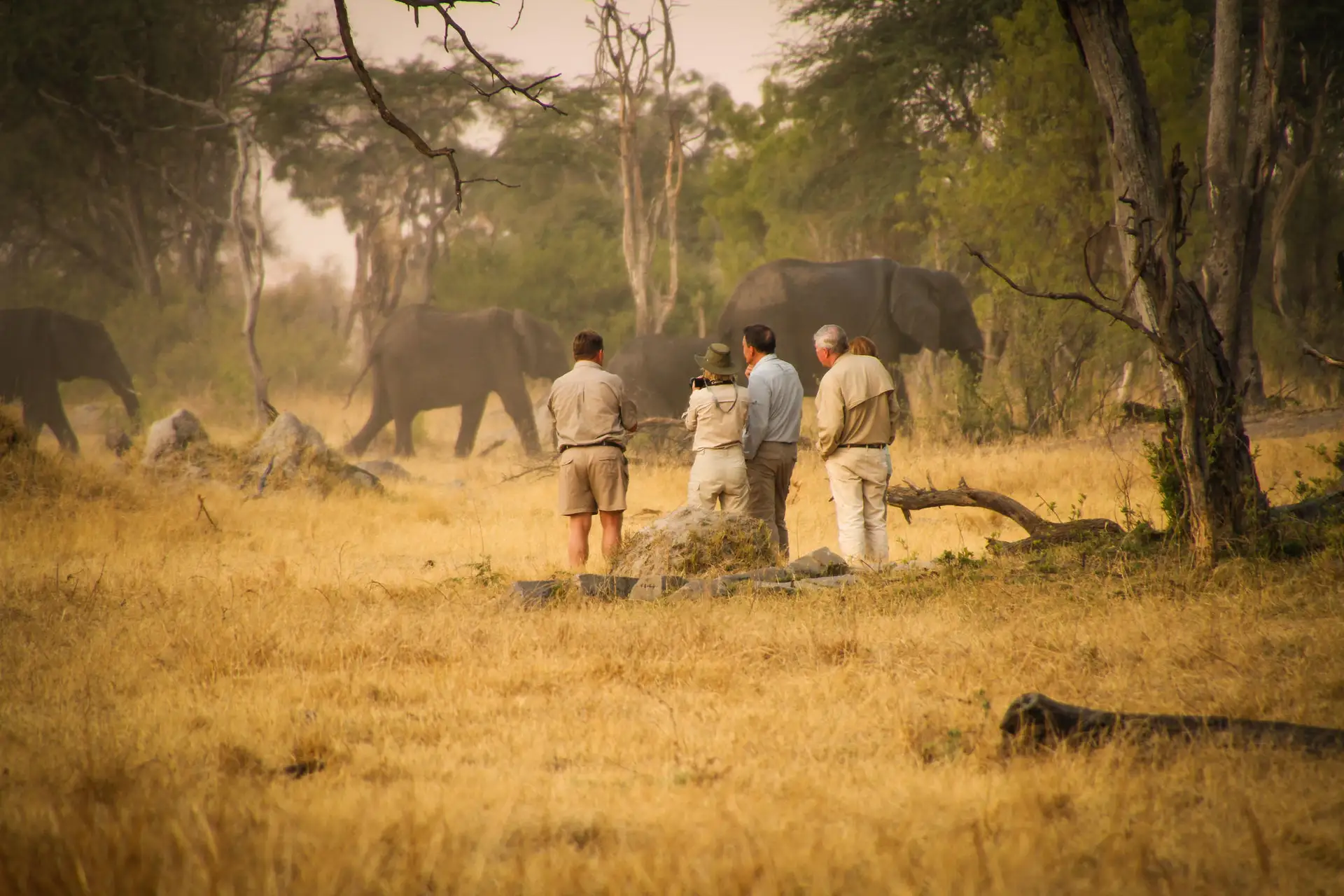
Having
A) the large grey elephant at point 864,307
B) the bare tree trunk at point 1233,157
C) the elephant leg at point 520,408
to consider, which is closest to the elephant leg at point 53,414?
the elephant leg at point 520,408

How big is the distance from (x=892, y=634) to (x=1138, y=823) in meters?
2.32

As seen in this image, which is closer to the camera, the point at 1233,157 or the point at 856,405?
the point at 856,405

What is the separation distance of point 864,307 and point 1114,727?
15526 millimetres

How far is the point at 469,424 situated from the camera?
2092cm

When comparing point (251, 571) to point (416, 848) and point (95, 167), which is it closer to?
point (416, 848)

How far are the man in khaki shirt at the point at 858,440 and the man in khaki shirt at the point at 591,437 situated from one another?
1317 mm

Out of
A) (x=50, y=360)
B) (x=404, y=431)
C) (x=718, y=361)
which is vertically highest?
(x=50, y=360)

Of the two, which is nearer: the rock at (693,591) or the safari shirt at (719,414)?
the rock at (693,591)

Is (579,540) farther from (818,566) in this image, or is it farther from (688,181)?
(688,181)

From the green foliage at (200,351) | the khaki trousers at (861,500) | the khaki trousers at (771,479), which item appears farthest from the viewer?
the green foliage at (200,351)

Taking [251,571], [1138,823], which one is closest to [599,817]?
[1138,823]

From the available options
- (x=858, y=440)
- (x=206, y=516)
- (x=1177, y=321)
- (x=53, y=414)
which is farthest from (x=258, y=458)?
(x=1177, y=321)

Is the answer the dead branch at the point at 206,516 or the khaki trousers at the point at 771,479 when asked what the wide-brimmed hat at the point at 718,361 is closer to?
the khaki trousers at the point at 771,479

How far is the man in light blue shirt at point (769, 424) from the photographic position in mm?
8047
